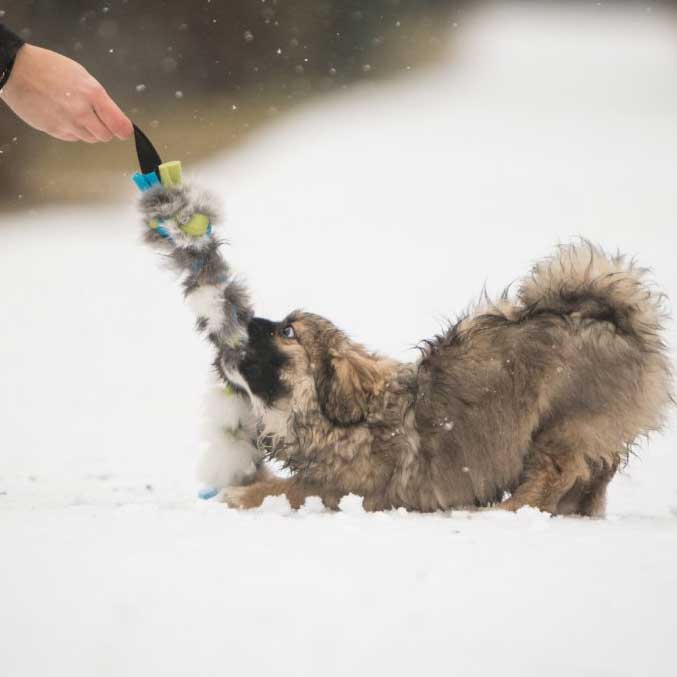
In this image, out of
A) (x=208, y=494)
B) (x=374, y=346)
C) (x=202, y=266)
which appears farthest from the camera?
(x=374, y=346)

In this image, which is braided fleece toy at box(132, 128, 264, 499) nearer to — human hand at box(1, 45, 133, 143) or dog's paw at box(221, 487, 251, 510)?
dog's paw at box(221, 487, 251, 510)

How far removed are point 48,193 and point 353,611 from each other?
1513 centimetres

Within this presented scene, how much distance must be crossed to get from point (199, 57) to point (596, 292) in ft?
47.5

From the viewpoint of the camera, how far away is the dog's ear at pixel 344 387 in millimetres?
3928

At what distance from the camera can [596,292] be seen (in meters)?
3.94

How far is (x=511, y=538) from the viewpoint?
278 cm

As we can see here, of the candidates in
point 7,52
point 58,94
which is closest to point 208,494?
point 58,94

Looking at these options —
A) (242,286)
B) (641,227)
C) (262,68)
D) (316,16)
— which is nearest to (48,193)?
(262,68)

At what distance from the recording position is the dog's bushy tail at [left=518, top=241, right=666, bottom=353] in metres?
3.88

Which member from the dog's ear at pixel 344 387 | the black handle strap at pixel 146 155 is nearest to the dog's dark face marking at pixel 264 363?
the dog's ear at pixel 344 387

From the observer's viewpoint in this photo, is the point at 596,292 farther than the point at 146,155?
Yes

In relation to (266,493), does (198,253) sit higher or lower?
higher

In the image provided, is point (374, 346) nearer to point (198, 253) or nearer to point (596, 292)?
point (596, 292)

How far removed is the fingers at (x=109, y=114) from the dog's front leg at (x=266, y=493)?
1.77 metres
